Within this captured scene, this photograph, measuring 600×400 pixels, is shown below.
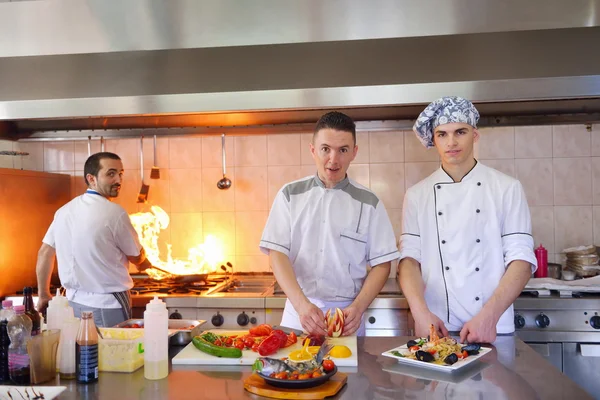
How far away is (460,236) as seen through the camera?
2.25 m

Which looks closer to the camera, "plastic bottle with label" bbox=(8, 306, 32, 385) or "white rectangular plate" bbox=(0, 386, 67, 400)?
"white rectangular plate" bbox=(0, 386, 67, 400)

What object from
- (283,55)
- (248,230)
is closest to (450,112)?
(283,55)

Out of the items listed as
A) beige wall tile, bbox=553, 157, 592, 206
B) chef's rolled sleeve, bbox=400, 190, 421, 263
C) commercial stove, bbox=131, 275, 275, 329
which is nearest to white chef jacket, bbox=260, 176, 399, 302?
chef's rolled sleeve, bbox=400, 190, 421, 263

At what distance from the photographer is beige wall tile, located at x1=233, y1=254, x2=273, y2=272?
13.4ft

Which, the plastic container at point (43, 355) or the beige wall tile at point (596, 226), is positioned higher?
the beige wall tile at point (596, 226)

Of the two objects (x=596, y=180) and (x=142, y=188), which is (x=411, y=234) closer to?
(x=596, y=180)

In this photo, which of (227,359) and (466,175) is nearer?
(227,359)

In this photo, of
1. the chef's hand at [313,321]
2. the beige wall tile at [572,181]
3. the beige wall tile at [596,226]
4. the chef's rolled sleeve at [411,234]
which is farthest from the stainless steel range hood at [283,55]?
the beige wall tile at [596,226]

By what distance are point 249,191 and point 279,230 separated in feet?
5.55

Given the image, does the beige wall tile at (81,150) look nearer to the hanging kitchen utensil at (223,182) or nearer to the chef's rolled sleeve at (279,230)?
Result: the hanging kitchen utensil at (223,182)

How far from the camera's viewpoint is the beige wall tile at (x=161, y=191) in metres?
4.16

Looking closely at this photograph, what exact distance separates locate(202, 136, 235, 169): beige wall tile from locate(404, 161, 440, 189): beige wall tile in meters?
1.26

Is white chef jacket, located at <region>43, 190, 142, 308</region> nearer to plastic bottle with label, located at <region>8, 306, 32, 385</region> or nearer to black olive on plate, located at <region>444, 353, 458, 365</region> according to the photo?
plastic bottle with label, located at <region>8, 306, 32, 385</region>

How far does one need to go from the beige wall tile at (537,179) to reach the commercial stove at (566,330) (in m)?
0.83
